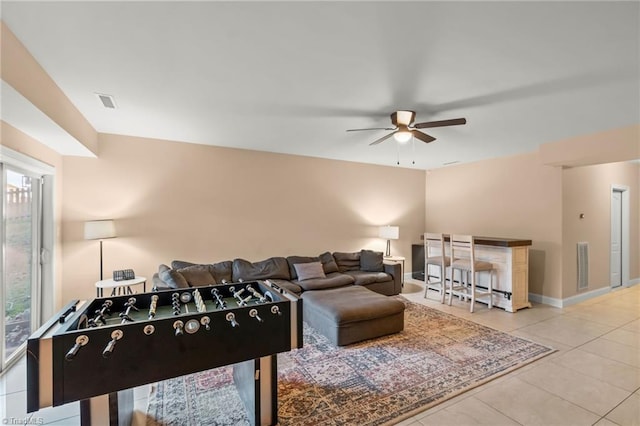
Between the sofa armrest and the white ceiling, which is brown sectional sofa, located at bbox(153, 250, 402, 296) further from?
the white ceiling

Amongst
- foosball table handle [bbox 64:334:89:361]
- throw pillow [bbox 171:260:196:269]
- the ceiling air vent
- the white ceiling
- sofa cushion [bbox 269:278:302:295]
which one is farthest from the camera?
sofa cushion [bbox 269:278:302:295]

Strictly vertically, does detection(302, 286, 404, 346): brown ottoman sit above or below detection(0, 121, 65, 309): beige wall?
below

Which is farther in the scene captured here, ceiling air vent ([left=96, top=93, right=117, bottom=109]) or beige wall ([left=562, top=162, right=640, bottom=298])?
beige wall ([left=562, top=162, right=640, bottom=298])

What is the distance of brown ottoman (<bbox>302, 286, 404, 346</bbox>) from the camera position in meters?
3.16

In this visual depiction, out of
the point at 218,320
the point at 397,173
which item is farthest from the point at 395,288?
the point at 218,320

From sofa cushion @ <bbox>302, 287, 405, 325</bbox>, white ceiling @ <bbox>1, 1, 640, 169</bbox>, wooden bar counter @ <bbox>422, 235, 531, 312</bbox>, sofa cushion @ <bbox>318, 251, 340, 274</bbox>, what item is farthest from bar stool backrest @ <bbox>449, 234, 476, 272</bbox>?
sofa cushion @ <bbox>318, 251, 340, 274</bbox>

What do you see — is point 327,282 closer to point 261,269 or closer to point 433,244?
point 261,269

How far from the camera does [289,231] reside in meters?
5.30

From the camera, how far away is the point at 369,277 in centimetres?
493

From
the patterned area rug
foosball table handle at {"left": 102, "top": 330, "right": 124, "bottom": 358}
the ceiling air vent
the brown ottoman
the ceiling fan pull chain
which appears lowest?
the patterned area rug

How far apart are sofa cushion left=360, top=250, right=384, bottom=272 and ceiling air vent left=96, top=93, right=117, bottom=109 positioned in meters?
4.43

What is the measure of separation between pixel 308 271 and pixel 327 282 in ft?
1.38

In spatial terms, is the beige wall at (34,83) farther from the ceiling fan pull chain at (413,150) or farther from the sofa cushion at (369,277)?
the sofa cushion at (369,277)

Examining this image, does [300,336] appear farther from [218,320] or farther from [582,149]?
[582,149]
